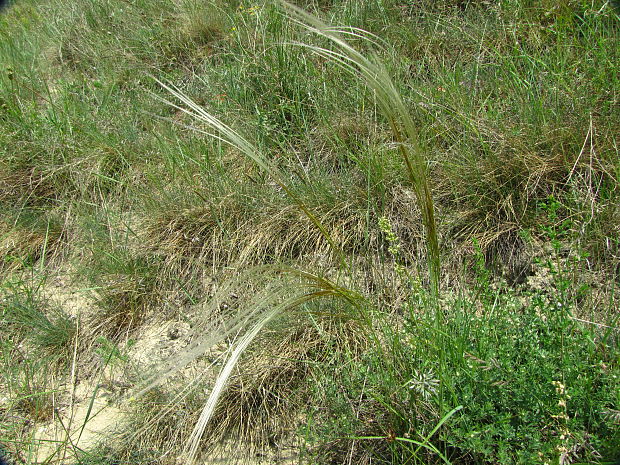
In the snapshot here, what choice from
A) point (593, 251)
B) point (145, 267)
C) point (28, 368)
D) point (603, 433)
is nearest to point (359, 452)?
point (603, 433)

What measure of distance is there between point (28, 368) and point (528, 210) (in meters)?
2.47

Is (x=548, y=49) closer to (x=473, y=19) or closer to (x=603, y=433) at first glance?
(x=473, y=19)

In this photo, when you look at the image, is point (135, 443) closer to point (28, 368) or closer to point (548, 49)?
point (28, 368)

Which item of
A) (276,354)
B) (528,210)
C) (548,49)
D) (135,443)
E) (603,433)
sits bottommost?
(135,443)

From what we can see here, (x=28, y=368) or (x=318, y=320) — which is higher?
(x=318, y=320)

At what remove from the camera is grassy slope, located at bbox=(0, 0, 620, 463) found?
195 centimetres

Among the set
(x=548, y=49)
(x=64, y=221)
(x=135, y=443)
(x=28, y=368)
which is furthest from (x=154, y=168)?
(x=548, y=49)

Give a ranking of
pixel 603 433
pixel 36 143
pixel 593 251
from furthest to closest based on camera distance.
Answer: pixel 36 143 → pixel 593 251 → pixel 603 433

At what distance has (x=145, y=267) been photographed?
116 inches

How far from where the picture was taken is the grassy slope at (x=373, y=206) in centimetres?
195

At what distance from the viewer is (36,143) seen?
3.54m

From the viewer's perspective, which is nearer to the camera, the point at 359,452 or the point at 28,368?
the point at 359,452

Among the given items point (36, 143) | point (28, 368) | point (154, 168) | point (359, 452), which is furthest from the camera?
point (36, 143)

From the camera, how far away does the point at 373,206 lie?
2.76 metres
